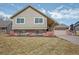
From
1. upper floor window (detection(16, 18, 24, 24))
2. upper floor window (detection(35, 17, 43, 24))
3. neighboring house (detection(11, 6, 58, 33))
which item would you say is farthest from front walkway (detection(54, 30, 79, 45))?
upper floor window (detection(16, 18, 24, 24))

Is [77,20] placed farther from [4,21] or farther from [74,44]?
[4,21]

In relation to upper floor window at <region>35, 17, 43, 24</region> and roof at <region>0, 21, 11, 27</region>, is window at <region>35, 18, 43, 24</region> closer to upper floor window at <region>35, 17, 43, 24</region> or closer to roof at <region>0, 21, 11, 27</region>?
upper floor window at <region>35, 17, 43, 24</region>

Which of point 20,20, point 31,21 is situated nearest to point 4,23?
point 20,20

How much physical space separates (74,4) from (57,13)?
0.97 ft

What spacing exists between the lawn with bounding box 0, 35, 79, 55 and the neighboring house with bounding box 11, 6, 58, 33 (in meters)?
0.16

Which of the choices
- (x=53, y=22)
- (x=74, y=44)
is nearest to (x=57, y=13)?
(x=53, y=22)

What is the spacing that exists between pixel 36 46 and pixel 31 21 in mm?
394

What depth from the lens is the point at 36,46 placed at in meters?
5.60

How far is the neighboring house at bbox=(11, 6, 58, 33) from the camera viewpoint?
5605mm

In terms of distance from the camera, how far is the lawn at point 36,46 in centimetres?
556

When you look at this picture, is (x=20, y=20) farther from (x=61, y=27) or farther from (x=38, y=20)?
(x=61, y=27)

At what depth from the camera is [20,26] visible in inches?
222

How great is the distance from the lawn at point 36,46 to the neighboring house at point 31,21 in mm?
155

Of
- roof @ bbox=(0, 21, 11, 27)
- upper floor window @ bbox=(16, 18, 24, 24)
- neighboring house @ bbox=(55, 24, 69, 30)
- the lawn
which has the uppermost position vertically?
upper floor window @ bbox=(16, 18, 24, 24)
